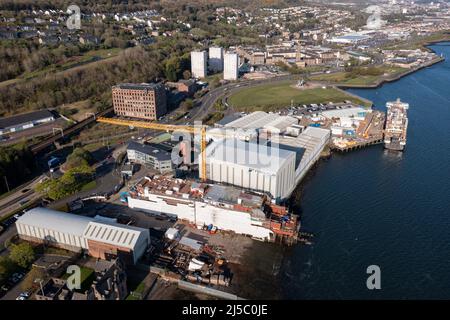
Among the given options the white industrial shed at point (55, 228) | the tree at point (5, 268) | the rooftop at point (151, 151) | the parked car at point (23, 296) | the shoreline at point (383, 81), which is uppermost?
the shoreline at point (383, 81)

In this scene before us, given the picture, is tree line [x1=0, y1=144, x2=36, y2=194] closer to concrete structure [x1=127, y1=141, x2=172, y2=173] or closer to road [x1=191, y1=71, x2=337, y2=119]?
concrete structure [x1=127, y1=141, x2=172, y2=173]

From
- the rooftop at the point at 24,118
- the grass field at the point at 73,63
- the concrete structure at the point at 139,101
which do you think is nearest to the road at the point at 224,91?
the concrete structure at the point at 139,101

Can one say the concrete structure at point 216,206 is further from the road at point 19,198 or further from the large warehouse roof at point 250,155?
the road at point 19,198

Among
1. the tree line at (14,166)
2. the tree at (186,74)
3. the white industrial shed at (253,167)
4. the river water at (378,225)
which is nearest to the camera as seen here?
the river water at (378,225)

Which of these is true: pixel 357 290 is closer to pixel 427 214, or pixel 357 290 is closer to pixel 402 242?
pixel 402 242

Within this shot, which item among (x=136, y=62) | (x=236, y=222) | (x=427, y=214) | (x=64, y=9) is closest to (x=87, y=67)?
(x=136, y=62)

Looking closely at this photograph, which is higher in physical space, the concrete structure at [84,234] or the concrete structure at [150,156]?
the concrete structure at [150,156]

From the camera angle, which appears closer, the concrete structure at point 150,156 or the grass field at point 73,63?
the concrete structure at point 150,156
